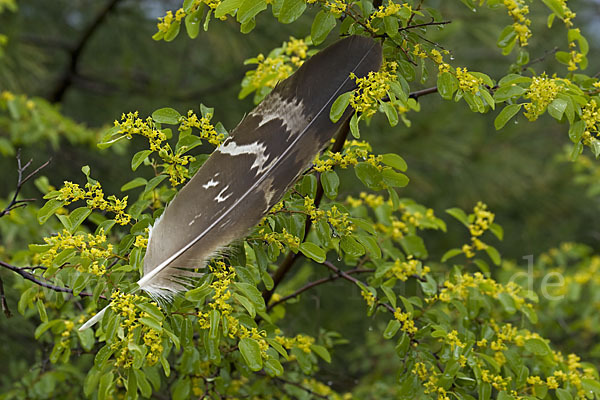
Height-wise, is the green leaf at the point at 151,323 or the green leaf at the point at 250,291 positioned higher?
the green leaf at the point at 151,323

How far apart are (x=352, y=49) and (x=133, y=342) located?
634 millimetres

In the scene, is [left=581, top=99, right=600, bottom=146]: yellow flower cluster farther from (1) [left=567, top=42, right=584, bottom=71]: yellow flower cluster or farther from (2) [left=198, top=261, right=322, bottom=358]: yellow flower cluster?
(2) [left=198, top=261, right=322, bottom=358]: yellow flower cluster

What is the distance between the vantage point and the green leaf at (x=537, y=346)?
131 cm

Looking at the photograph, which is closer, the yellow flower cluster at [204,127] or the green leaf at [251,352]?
the green leaf at [251,352]

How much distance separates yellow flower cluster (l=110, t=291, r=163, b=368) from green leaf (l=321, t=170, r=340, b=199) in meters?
0.37

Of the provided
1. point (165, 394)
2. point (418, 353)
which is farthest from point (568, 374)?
point (165, 394)

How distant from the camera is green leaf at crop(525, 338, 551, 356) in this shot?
1.31m

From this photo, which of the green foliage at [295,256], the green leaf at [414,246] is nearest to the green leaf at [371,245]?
the green foliage at [295,256]

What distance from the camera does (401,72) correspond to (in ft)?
3.69

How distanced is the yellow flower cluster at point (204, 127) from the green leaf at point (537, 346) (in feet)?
2.61

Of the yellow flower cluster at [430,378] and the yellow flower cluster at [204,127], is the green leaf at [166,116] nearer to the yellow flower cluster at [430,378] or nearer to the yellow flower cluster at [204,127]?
the yellow flower cluster at [204,127]

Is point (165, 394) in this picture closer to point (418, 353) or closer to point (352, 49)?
point (418, 353)

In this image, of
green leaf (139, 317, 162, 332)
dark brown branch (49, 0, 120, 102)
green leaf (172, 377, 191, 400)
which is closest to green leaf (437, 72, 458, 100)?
green leaf (139, 317, 162, 332)

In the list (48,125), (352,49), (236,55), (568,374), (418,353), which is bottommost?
(568,374)
